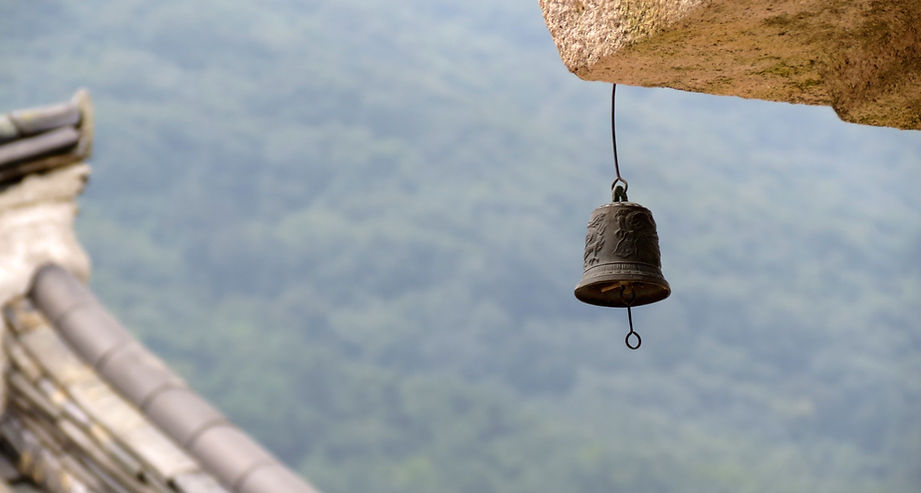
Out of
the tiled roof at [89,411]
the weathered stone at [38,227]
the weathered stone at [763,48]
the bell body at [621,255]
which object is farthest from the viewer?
the weathered stone at [38,227]

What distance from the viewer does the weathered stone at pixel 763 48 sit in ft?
5.13

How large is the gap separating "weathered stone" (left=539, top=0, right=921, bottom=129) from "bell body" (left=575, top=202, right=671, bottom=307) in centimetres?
61

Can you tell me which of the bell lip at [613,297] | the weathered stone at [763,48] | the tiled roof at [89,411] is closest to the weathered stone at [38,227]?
the tiled roof at [89,411]

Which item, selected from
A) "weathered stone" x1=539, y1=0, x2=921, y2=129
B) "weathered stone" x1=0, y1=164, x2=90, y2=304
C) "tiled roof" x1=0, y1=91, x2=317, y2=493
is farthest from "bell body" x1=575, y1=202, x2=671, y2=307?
"weathered stone" x1=0, y1=164, x2=90, y2=304

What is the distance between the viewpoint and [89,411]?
3645mm

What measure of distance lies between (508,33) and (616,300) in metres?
22.1

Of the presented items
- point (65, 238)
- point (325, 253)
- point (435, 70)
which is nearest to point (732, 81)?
point (65, 238)

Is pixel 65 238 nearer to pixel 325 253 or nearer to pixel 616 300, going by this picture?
pixel 616 300

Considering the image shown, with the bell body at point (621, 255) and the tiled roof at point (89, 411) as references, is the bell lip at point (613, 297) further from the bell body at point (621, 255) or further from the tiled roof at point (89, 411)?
the tiled roof at point (89, 411)

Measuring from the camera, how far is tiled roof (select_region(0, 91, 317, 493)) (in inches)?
140

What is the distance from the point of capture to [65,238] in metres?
4.25

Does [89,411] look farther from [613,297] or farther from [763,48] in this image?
[763,48]

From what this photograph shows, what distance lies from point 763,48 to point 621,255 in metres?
0.81

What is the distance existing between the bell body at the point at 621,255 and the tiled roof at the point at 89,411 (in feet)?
5.04
